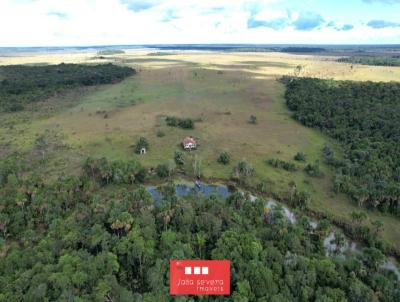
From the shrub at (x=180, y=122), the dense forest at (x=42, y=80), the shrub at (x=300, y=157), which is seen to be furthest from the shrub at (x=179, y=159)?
the dense forest at (x=42, y=80)

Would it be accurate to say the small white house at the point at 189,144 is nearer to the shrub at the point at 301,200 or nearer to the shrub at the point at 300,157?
the shrub at the point at 300,157

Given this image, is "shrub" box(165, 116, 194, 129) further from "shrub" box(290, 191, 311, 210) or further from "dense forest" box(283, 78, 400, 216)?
"shrub" box(290, 191, 311, 210)

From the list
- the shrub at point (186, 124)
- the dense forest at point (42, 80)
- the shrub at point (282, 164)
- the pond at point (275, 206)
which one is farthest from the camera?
the dense forest at point (42, 80)

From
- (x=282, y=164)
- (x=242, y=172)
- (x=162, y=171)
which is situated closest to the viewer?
(x=162, y=171)

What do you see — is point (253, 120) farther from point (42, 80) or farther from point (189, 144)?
point (42, 80)

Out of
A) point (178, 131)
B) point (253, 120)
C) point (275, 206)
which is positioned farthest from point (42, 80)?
point (275, 206)

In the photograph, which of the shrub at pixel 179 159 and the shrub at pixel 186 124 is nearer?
the shrub at pixel 179 159
